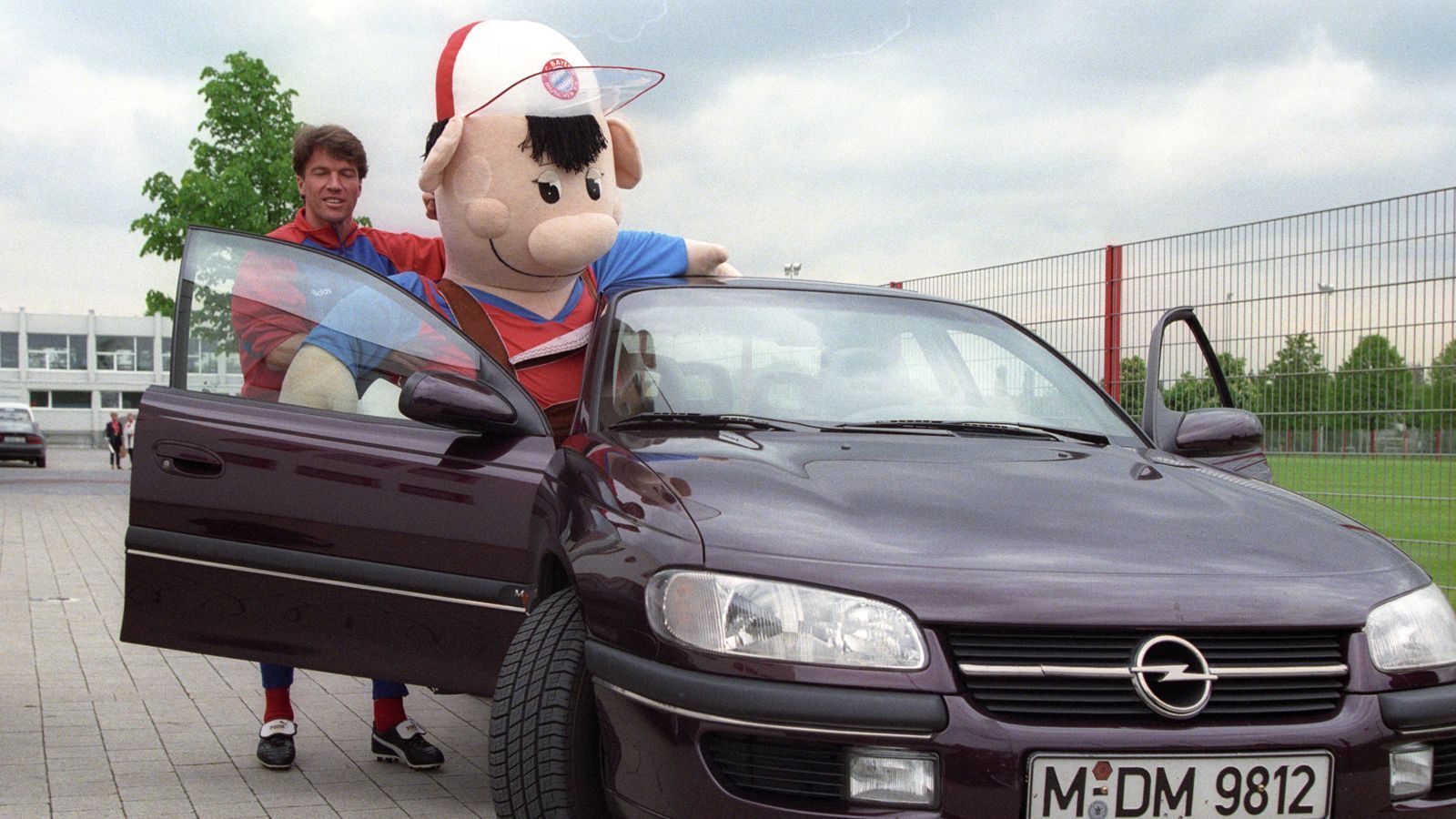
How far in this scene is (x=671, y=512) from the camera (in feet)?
8.76

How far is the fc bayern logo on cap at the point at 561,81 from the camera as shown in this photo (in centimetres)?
541

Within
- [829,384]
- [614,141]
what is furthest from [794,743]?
[614,141]

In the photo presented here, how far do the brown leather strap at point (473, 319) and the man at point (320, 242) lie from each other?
0.27 meters

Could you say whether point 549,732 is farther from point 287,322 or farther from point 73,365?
point 73,365

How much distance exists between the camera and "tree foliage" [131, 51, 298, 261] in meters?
22.3

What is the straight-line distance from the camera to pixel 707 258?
5.86m

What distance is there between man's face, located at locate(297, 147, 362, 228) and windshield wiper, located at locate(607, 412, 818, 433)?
7.80 feet

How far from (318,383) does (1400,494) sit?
499cm

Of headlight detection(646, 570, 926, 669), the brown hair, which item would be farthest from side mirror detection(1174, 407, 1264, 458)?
the brown hair

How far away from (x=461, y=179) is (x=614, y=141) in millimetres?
725

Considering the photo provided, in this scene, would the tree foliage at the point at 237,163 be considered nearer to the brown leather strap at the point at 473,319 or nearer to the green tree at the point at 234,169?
the green tree at the point at 234,169

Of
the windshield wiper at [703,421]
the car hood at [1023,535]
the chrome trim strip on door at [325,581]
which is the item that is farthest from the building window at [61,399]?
the car hood at [1023,535]

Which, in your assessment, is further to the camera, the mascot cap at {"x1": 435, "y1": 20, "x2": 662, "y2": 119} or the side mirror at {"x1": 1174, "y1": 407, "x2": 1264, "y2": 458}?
the mascot cap at {"x1": 435, "y1": 20, "x2": 662, "y2": 119}

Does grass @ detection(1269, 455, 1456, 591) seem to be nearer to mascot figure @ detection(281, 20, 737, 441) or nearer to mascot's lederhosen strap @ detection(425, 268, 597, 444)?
mascot figure @ detection(281, 20, 737, 441)
